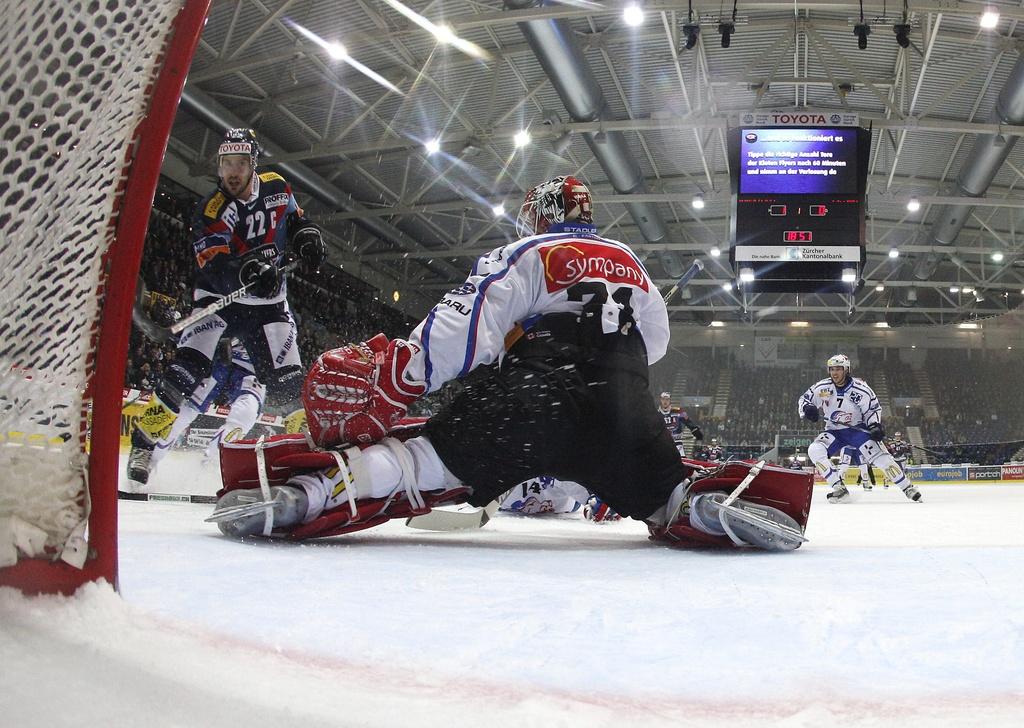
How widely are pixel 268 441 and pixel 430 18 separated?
298 inches

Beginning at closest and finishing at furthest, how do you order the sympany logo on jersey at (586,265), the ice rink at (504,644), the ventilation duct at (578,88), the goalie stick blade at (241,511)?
the ice rink at (504,644)
the goalie stick blade at (241,511)
the sympany logo on jersey at (586,265)
the ventilation duct at (578,88)

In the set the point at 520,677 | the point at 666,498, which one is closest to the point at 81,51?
the point at 520,677

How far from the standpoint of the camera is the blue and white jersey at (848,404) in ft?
25.9

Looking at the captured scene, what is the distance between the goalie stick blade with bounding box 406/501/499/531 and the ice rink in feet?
3.38

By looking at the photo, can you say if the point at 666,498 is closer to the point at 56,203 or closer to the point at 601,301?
the point at 601,301

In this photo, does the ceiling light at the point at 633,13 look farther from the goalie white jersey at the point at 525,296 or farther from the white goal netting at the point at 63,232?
the white goal netting at the point at 63,232

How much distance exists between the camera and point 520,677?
2.53 ft

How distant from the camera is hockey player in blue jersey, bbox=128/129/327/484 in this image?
3385mm

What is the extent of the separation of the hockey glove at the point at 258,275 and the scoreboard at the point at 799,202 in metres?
5.69

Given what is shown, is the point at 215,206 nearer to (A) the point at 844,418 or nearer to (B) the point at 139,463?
(B) the point at 139,463

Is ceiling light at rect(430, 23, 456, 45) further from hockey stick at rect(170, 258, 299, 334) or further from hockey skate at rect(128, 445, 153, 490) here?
hockey skate at rect(128, 445, 153, 490)

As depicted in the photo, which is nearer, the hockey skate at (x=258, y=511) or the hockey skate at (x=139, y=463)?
the hockey skate at (x=258, y=511)

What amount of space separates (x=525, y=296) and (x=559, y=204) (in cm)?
38

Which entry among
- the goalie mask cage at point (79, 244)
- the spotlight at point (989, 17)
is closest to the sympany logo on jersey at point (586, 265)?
the goalie mask cage at point (79, 244)
